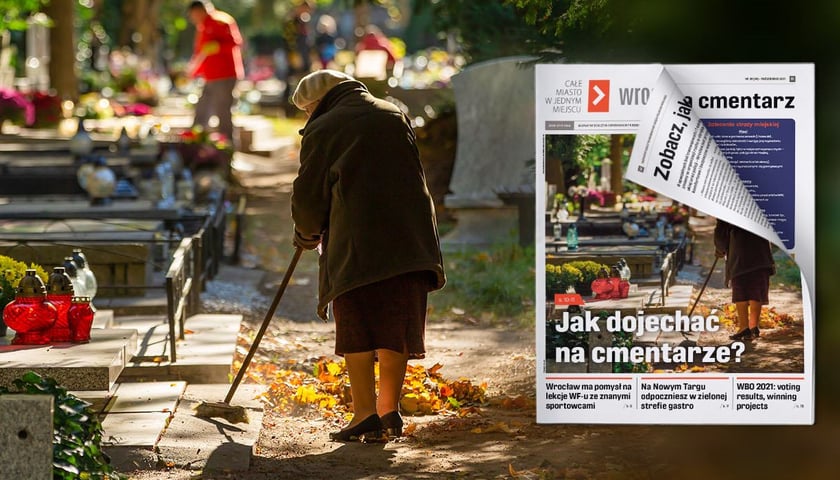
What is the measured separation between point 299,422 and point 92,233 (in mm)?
3799

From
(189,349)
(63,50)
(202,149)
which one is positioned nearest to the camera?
(189,349)

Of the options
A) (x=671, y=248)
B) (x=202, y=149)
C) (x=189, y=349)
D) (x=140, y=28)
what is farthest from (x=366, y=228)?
(x=140, y=28)

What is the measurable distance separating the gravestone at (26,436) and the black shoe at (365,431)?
2.38m

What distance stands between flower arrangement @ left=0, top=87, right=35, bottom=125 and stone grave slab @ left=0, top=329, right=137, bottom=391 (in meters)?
13.5

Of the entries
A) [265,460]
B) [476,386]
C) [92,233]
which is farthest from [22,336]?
[92,233]

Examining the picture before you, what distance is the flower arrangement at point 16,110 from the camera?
19953 millimetres

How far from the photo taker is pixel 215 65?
65.8 ft

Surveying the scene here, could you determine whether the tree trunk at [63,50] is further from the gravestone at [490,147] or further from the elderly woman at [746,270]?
the elderly woman at [746,270]

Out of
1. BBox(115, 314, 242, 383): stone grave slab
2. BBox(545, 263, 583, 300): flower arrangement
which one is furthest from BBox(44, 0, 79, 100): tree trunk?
BBox(545, 263, 583, 300): flower arrangement

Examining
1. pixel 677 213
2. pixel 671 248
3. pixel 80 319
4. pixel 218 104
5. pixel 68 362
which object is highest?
pixel 218 104

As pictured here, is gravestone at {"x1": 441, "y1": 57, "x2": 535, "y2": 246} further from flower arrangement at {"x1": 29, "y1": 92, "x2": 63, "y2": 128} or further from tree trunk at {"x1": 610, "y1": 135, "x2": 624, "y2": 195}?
tree trunk at {"x1": 610, "y1": 135, "x2": 624, "y2": 195}

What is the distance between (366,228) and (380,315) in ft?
1.38

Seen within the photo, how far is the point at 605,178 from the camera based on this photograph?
572 centimetres

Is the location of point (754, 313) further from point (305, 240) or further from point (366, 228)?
point (305, 240)
